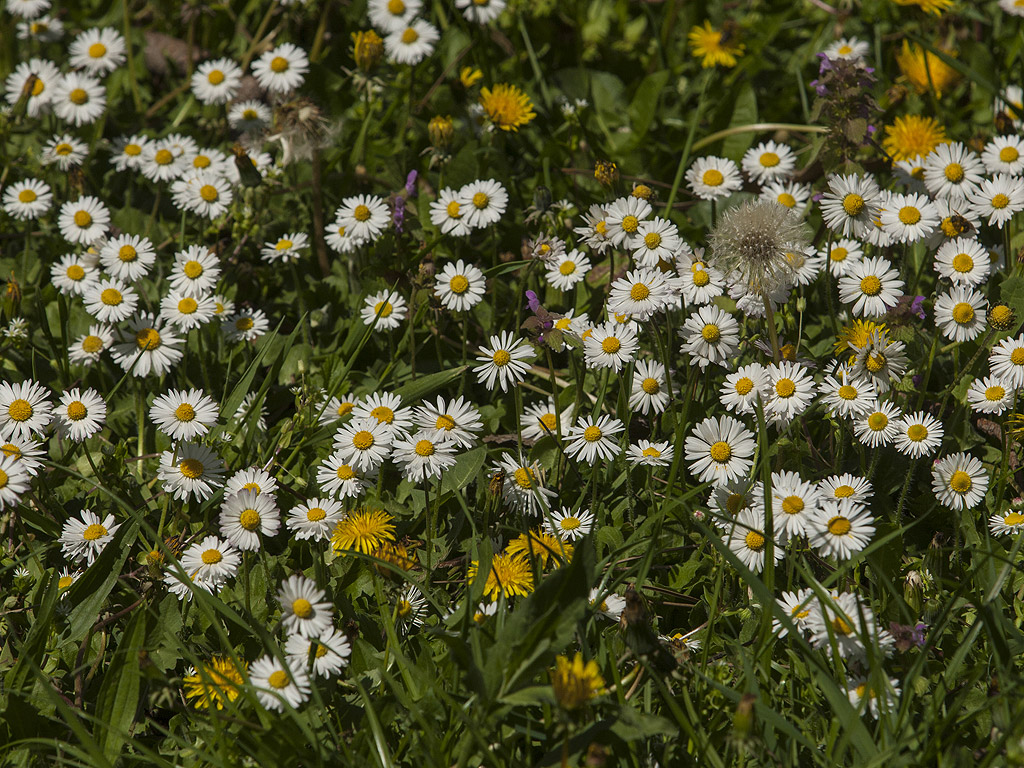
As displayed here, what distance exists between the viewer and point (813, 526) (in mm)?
2619

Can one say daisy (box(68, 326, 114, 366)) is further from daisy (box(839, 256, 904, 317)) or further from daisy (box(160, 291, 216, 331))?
daisy (box(839, 256, 904, 317))

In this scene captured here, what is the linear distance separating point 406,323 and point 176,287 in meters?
0.86

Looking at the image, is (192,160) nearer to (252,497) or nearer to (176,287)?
(176,287)

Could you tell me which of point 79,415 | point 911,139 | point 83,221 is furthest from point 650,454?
point 83,221

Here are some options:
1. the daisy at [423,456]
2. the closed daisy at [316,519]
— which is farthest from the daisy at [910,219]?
the closed daisy at [316,519]

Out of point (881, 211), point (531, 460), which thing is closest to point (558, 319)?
point (531, 460)

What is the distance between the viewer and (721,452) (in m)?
2.86

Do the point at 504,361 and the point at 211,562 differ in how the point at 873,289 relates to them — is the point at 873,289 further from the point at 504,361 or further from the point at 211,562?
the point at 211,562

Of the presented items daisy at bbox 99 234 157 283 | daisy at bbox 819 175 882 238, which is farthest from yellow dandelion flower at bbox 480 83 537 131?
daisy at bbox 99 234 157 283

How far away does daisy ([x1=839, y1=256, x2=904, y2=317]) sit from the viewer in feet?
10.2

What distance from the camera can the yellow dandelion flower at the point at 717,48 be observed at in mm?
4602

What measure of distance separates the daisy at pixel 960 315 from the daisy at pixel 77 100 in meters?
3.67

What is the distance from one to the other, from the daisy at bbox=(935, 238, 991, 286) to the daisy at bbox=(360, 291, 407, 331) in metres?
1.91

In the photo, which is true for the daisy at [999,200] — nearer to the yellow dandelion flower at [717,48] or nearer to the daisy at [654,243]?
the daisy at [654,243]
